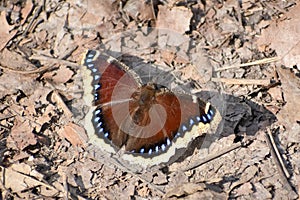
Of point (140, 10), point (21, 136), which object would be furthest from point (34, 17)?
point (21, 136)

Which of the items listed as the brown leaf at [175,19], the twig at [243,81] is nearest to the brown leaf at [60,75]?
the brown leaf at [175,19]

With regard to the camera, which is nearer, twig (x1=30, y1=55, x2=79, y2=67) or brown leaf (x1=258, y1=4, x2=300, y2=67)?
brown leaf (x1=258, y1=4, x2=300, y2=67)

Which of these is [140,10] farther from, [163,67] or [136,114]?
[136,114]

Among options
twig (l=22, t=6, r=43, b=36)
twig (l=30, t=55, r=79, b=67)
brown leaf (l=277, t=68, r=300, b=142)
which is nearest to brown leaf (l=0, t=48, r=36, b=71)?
twig (l=30, t=55, r=79, b=67)

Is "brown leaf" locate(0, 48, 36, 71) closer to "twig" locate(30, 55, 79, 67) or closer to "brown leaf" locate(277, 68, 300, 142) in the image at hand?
"twig" locate(30, 55, 79, 67)

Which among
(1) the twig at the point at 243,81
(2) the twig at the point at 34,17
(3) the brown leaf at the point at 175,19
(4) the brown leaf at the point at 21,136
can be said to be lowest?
(1) the twig at the point at 243,81

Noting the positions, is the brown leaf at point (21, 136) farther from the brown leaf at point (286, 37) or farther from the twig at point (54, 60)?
the brown leaf at point (286, 37)
